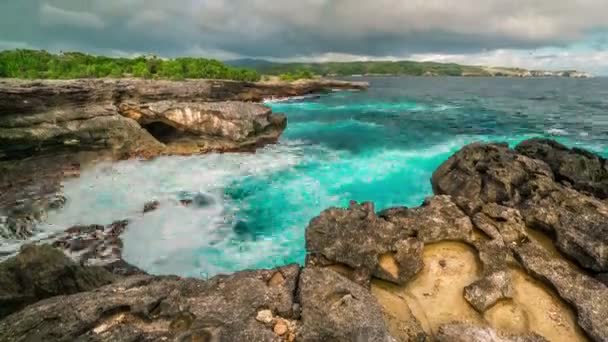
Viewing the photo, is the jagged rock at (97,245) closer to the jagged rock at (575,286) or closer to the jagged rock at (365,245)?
the jagged rock at (365,245)

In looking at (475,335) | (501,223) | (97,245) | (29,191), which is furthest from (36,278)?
(29,191)

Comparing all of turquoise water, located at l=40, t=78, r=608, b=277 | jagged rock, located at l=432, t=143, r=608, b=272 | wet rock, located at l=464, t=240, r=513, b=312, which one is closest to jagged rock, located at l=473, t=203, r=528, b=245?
jagged rock, located at l=432, t=143, r=608, b=272

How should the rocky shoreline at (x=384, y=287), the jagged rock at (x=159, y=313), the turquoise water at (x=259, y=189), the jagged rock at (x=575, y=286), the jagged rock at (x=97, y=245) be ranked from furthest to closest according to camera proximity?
the turquoise water at (x=259, y=189) → the jagged rock at (x=97, y=245) → the jagged rock at (x=575, y=286) → the rocky shoreline at (x=384, y=287) → the jagged rock at (x=159, y=313)

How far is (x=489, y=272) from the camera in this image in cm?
877

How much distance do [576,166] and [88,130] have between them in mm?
35280

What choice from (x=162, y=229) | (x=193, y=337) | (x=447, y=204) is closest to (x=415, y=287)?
(x=447, y=204)

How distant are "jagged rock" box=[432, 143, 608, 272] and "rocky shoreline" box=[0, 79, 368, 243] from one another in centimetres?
2192

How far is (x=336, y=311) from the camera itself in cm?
677

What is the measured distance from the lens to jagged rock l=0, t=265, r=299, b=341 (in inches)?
243

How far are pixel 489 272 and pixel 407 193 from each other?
46.2 ft

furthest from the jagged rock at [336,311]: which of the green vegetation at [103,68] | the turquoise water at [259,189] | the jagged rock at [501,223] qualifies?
the green vegetation at [103,68]

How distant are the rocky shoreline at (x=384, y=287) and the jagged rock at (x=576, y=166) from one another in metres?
3.21

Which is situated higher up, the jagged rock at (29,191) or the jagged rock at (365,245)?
the jagged rock at (365,245)

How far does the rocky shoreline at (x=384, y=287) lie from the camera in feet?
21.2
